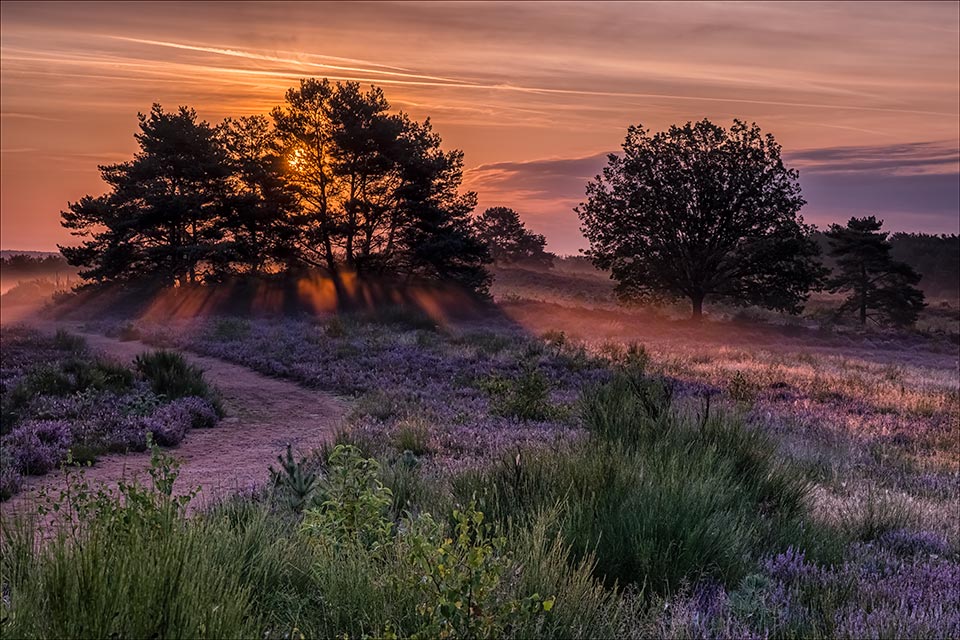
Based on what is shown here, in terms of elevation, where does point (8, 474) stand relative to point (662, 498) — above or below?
below

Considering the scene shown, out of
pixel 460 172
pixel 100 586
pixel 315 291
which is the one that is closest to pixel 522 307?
pixel 460 172

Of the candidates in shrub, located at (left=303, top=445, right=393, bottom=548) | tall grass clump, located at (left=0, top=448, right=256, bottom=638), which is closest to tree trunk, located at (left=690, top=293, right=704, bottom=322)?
shrub, located at (left=303, top=445, right=393, bottom=548)

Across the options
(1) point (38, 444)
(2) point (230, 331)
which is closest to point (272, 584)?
(1) point (38, 444)

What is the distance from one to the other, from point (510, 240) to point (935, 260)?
62888mm

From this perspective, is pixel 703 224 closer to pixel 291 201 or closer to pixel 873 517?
pixel 291 201

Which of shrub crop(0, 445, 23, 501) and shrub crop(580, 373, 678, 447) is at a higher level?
shrub crop(580, 373, 678, 447)

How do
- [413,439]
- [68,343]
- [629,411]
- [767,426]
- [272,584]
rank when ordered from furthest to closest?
[68,343] → [767,426] → [413,439] → [629,411] → [272,584]

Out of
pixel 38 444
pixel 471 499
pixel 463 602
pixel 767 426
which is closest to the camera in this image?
pixel 463 602

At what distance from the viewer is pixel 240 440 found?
1205 cm

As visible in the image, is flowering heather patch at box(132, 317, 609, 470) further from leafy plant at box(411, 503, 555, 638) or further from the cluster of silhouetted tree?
the cluster of silhouetted tree

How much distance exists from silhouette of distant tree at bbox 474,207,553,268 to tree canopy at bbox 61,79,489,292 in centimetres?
3400

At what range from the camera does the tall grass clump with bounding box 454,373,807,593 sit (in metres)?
4.59

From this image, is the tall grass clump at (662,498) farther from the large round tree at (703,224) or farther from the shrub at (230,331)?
the large round tree at (703,224)

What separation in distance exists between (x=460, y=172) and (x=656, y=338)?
1819 cm
